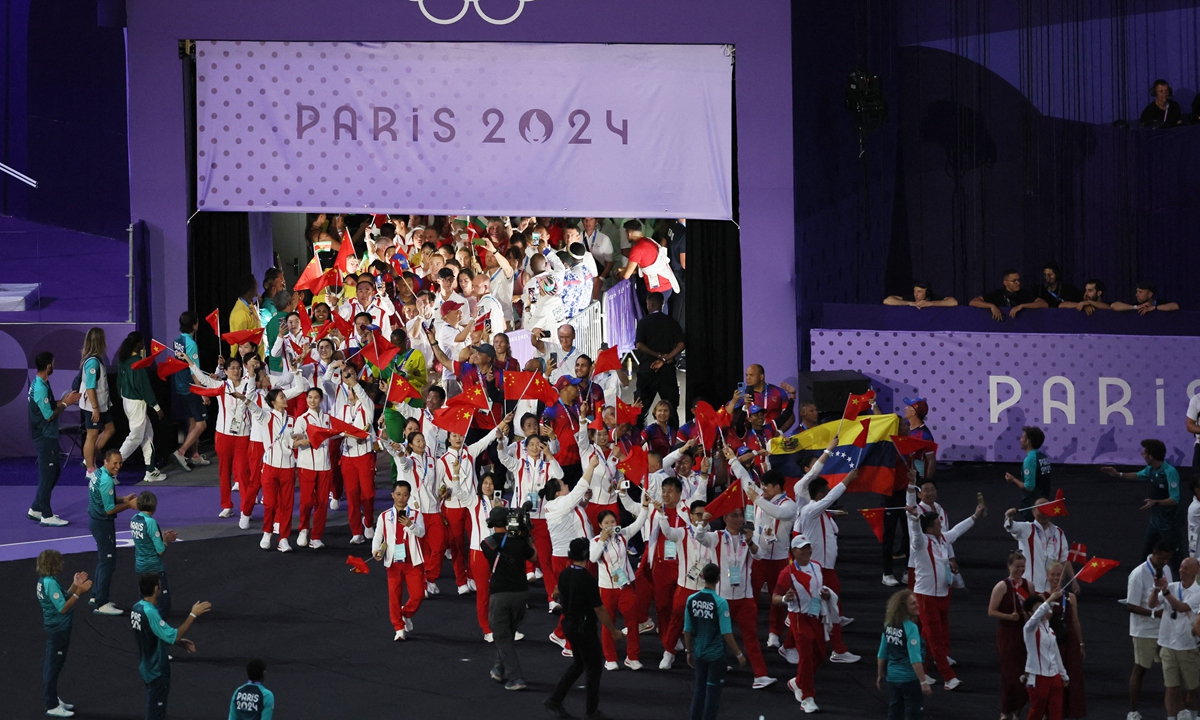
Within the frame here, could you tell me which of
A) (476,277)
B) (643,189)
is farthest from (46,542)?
(643,189)

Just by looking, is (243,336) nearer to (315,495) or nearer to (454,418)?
(315,495)

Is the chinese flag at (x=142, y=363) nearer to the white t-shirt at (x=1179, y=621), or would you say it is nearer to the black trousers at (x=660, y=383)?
the black trousers at (x=660, y=383)

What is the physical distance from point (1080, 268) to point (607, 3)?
9216mm

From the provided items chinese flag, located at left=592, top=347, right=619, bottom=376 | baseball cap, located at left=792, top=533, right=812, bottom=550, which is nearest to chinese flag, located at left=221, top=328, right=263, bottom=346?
chinese flag, located at left=592, top=347, right=619, bottom=376

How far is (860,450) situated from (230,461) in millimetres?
7170

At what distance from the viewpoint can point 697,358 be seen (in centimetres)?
1891

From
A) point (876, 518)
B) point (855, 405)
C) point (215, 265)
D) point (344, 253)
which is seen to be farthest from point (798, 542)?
point (215, 265)

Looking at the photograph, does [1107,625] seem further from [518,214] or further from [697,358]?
[518,214]

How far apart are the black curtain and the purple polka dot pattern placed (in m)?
8.26

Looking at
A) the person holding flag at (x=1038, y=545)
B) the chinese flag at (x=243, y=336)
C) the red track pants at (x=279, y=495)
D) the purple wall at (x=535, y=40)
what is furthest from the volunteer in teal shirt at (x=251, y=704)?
the purple wall at (x=535, y=40)

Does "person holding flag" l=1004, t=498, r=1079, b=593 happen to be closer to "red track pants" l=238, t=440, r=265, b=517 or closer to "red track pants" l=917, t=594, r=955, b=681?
"red track pants" l=917, t=594, r=955, b=681

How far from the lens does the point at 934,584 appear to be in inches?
451

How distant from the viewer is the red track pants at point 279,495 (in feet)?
47.4

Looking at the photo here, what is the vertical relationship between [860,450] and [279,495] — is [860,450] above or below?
above
